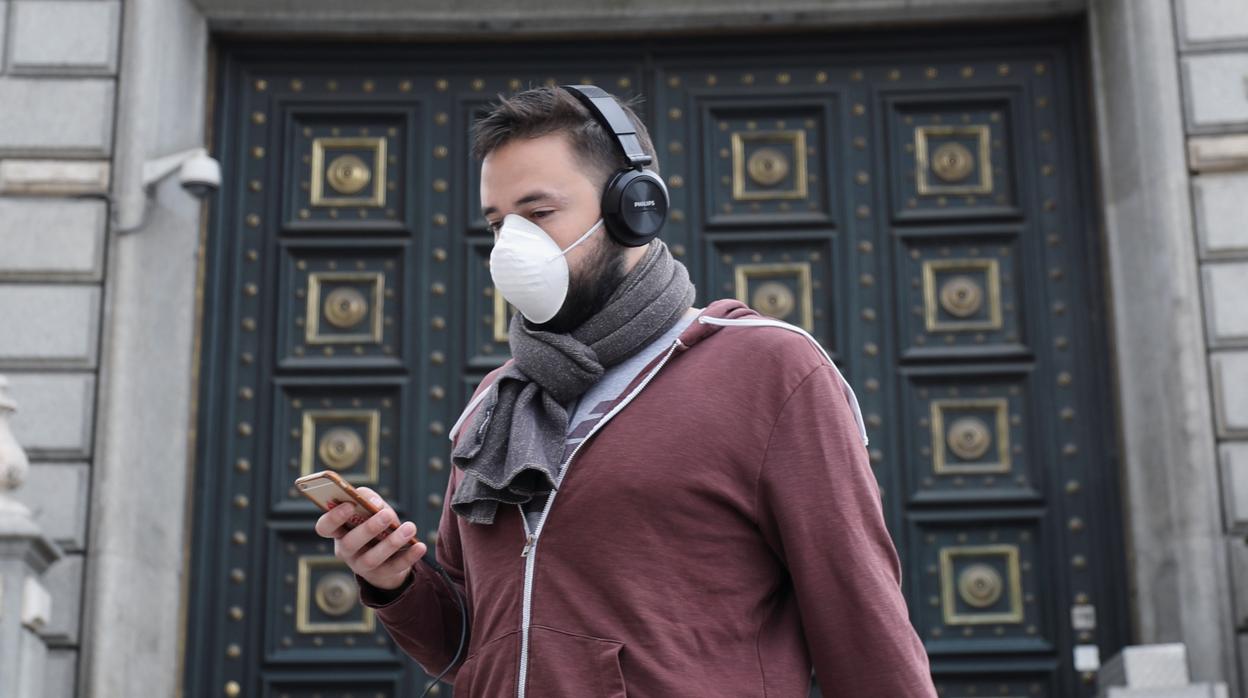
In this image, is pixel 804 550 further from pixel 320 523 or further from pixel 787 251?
pixel 787 251

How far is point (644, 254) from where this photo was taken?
2908 millimetres

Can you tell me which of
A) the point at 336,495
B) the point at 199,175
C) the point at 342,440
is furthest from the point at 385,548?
the point at 342,440

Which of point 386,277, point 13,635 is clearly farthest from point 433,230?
point 13,635

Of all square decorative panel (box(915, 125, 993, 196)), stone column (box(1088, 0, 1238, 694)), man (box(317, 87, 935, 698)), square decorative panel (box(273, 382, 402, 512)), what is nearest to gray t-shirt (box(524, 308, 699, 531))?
man (box(317, 87, 935, 698))

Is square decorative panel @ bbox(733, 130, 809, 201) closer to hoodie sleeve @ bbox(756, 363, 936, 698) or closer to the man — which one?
the man

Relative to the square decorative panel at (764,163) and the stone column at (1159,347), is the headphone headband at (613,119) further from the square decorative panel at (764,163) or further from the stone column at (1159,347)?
the square decorative panel at (764,163)

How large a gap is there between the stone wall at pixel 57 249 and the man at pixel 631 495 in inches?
197

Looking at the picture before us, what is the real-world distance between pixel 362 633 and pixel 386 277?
1775 mm

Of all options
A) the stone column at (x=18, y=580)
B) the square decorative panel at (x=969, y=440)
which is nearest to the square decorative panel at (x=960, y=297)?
the square decorative panel at (x=969, y=440)

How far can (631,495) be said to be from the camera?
8.43 feet

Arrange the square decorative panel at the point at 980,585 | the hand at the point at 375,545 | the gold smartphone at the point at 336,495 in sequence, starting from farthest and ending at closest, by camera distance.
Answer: the square decorative panel at the point at 980,585 < the hand at the point at 375,545 < the gold smartphone at the point at 336,495

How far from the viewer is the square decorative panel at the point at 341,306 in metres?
8.38

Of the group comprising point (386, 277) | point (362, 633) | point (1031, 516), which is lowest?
point (362, 633)

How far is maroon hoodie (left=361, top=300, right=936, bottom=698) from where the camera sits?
2.49 metres
